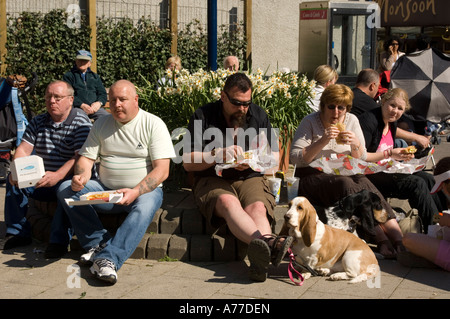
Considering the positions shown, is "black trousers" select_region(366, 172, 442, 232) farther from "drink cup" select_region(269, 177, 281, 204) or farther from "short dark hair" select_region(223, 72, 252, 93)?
"short dark hair" select_region(223, 72, 252, 93)

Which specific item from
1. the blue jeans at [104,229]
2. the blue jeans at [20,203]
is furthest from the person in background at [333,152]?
the blue jeans at [20,203]

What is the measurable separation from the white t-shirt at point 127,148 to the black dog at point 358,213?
1.34 metres

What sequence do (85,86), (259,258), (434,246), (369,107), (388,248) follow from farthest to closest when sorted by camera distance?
(85,86), (369,107), (388,248), (434,246), (259,258)

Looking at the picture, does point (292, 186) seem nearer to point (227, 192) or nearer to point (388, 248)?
point (227, 192)

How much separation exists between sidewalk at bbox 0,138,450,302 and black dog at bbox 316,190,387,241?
327 millimetres

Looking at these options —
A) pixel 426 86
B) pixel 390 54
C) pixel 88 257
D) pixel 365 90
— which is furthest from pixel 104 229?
pixel 390 54

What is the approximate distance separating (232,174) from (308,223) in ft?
3.08

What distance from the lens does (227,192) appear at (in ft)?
17.3

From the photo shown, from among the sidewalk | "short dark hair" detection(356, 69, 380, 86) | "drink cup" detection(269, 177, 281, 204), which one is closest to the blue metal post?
"short dark hair" detection(356, 69, 380, 86)

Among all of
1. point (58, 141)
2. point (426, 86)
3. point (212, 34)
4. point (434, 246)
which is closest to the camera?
point (434, 246)

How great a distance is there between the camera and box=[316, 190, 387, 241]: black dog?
531cm

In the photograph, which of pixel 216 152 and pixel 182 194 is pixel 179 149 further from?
pixel 216 152

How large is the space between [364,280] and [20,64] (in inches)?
327

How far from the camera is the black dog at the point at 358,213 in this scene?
531cm
